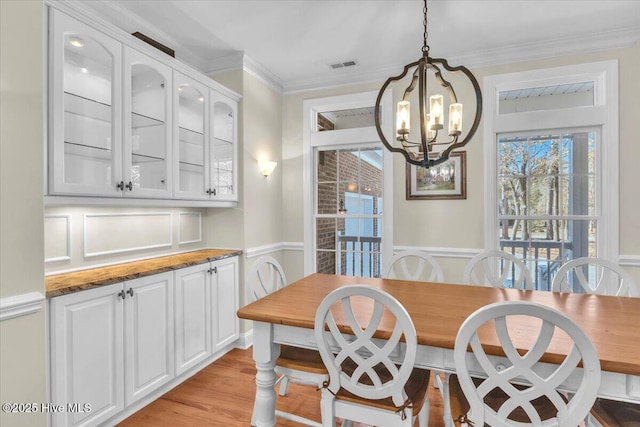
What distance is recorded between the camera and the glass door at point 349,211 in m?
3.86

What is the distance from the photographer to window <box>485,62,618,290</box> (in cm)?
307

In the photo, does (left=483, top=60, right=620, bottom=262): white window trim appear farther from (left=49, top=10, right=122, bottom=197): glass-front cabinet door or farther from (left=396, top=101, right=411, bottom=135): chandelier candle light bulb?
(left=49, top=10, right=122, bottom=197): glass-front cabinet door

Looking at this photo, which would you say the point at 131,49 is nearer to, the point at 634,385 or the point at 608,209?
the point at 634,385

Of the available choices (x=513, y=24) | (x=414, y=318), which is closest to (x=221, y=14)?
(x=513, y=24)

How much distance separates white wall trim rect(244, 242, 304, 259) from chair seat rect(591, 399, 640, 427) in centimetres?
280

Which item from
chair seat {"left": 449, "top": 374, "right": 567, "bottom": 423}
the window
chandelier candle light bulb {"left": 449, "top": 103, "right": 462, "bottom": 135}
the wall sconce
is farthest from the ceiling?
Result: chair seat {"left": 449, "top": 374, "right": 567, "bottom": 423}

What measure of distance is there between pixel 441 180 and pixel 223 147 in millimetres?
2244

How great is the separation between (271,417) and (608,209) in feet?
10.9

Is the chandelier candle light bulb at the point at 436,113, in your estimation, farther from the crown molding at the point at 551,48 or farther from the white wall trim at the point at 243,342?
the white wall trim at the point at 243,342

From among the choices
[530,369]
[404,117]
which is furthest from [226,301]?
[530,369]

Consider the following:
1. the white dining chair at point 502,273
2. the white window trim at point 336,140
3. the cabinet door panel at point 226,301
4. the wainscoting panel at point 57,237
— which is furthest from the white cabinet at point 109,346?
the white dining chair at point 502,273

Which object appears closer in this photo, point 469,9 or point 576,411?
point 576,411

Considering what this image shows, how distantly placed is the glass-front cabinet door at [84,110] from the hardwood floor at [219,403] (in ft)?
5.00

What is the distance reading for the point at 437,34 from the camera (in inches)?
119
